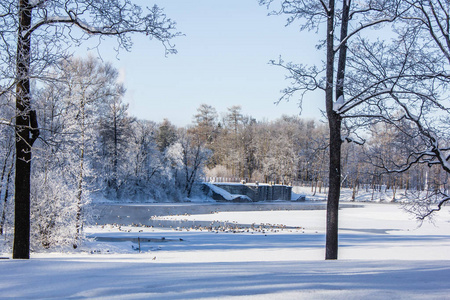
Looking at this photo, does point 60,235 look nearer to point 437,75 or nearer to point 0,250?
point 0,250

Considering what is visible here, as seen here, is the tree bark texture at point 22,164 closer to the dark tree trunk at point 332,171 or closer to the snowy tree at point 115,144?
the dark tree trunk at point 332,171

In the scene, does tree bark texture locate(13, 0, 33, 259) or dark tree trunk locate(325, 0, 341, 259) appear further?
dark tree trunk locate(325, 0, 341, 259)

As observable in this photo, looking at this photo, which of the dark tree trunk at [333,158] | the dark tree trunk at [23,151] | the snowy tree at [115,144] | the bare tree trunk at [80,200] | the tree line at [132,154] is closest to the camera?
the dark tree trunk at [23,151]

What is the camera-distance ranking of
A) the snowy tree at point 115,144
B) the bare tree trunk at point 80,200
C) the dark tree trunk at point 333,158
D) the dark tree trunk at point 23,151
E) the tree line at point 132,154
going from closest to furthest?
the dark tree trunk at point 23,151 < the dark tree trunk at point 333,158 < the tree line at point 132,154 < the bare tree trunk at point 80,200 < the snowy tree at point 115,144

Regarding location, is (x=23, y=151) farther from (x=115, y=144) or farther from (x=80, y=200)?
(x=115, y=144)

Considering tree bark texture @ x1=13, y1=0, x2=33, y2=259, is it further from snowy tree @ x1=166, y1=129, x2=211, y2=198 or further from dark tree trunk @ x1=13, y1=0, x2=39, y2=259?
snowy tree @ x1=166, y1=129, x2=211, y2=198

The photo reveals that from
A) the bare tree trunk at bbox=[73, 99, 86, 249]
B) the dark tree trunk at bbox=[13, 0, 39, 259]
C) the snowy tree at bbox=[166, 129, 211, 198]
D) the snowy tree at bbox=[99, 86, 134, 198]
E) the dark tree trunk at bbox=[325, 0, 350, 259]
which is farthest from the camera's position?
the snowy tree at bbox=[166, 129, 211, 198]

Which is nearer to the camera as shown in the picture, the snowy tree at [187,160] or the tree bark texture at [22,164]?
the tree bark texture at [22,164]

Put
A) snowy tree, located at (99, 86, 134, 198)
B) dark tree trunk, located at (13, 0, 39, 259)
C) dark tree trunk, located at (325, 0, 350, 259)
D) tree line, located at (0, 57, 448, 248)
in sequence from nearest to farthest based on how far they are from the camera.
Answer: dark tree trunk, located at (13, 0, 39, 259)
dark tree trunk, located at (325, 0, 350, 259)
tree line, located at (0, 57, 448, 248)
snowy tree, located at (99, 86, 134, 198)

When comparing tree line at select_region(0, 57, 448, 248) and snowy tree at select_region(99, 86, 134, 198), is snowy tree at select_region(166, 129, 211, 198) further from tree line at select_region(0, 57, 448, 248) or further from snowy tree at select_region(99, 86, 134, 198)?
snowy tree at select_region(99, 86, 134, 198)

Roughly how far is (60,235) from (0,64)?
409 inches

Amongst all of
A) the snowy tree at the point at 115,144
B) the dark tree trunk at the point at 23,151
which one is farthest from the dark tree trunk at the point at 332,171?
the snowy tree at the point at 115,144

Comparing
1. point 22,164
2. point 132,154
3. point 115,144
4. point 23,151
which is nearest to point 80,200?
point 22,164

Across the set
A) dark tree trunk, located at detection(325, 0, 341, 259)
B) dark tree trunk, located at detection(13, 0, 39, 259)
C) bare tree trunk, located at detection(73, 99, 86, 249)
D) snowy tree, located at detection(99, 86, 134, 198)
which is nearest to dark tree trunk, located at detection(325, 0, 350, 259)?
dark tree trunk, located at detection(325, 0, 341, 259)
